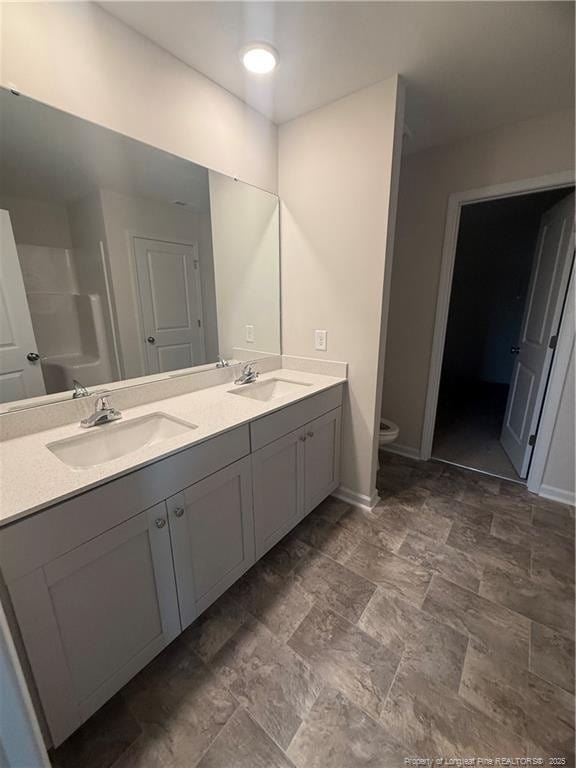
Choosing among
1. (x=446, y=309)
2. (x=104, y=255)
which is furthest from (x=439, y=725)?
(x=446, y=309)

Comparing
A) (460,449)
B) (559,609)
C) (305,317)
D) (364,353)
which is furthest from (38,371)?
(460,449)

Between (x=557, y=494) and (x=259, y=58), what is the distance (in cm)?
302

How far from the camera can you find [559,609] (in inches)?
55.1

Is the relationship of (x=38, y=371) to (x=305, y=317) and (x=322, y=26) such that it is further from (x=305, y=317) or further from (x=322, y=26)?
(x=322, y=26)

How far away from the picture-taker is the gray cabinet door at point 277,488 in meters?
1.46

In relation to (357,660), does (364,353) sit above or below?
above

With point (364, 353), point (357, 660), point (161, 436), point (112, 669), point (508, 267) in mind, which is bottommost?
point (357, 660)

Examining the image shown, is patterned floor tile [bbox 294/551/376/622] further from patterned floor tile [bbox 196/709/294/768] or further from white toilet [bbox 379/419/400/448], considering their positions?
white toilet [bbox 379/419/400/448]

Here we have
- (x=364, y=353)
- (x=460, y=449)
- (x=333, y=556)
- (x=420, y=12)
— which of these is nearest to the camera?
(x=420, y=12)

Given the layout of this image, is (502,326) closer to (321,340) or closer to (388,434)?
(388,434)

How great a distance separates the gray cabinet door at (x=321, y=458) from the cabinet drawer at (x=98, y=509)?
26.2 inches

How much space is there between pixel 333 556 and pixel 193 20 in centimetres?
246

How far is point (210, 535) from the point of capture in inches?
49.0

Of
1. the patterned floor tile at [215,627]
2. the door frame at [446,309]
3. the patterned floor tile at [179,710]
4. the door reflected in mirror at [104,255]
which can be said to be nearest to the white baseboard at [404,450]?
the door frame at [446,309]
